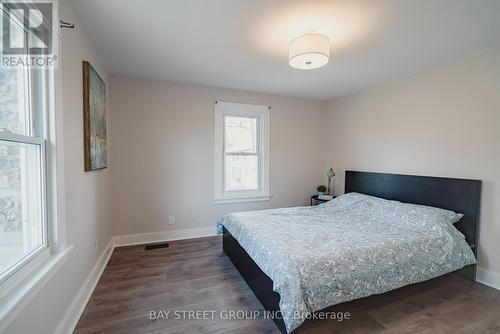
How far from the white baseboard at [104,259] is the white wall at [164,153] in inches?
3.2

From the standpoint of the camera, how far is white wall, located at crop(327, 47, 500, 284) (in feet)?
7.59

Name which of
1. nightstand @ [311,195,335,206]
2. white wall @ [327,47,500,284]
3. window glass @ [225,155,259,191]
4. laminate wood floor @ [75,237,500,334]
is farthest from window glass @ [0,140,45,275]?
white wall @ [327,47,500,284]

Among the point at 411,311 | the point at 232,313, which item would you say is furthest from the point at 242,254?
the point at 411,311

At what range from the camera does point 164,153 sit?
A: 3486 millimetres

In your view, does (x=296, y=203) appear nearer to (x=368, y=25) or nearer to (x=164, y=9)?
(x=368, y=25)

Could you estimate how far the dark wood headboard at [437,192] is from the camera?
241 cm

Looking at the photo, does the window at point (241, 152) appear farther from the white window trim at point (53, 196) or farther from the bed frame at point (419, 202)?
the white window trim at point (53, 196)

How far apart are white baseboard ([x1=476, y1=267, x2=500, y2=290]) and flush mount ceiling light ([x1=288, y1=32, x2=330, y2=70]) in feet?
9.02

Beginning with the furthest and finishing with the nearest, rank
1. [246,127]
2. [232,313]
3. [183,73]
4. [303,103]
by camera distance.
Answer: [303,103], [246,127], [183,73], [232,313]

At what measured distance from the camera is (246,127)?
13.2 feet

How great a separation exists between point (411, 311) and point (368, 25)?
2.47m

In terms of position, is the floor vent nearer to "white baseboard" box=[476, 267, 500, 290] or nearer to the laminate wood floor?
the laminate wood floor

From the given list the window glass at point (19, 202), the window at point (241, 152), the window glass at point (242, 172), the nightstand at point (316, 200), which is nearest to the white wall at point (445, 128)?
the nightstand at point (316, 200)

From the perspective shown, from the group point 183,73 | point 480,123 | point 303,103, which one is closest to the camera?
point 480,123
